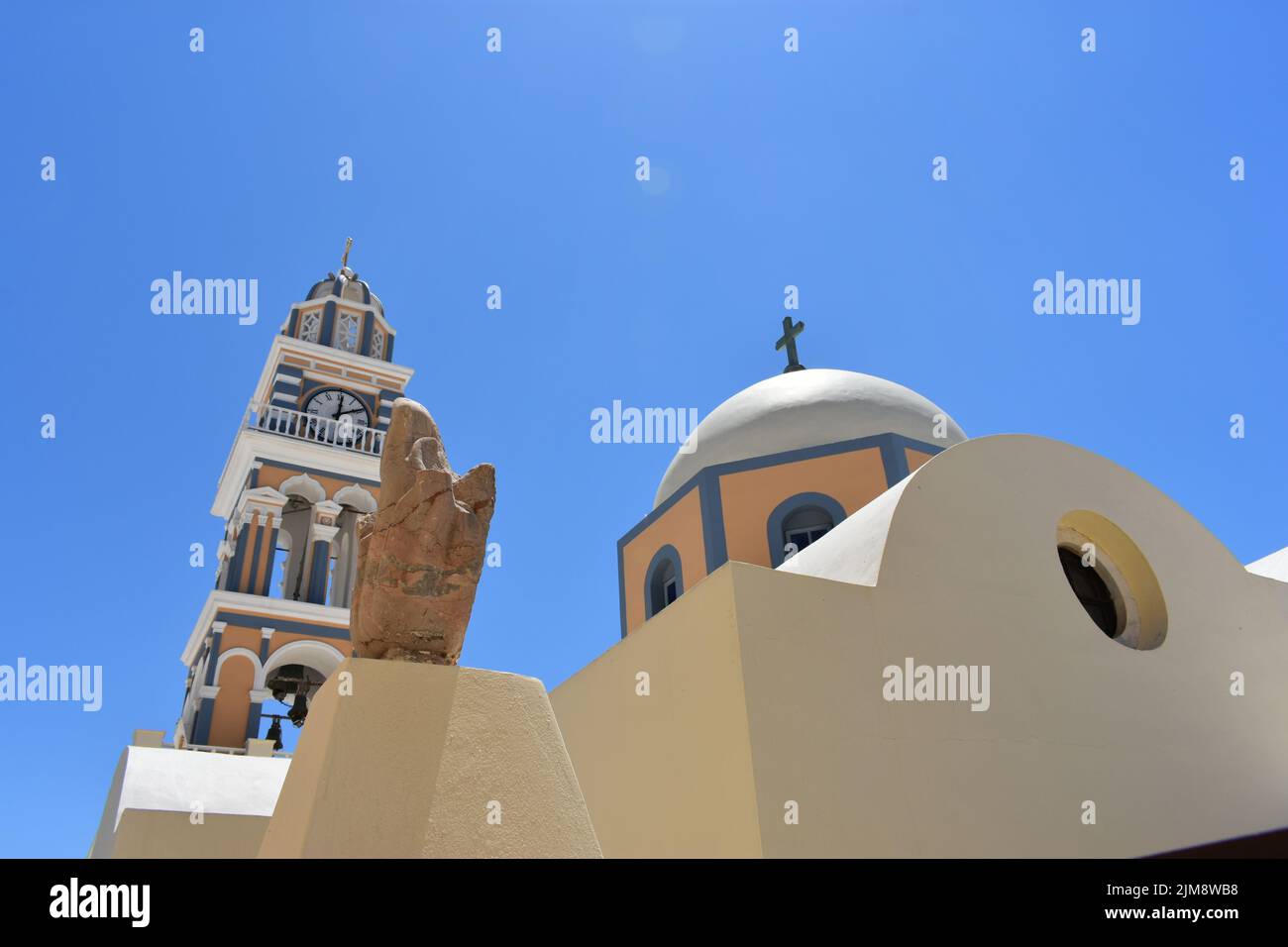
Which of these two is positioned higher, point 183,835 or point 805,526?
point 805,526

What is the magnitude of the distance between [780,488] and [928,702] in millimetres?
4151

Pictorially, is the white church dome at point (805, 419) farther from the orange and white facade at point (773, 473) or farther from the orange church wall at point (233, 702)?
the orange church wall at point (233, 702)

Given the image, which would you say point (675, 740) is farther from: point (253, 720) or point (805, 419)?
point (253, 720)

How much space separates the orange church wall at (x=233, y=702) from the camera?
11203 millimetres

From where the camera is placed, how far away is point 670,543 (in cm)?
1066

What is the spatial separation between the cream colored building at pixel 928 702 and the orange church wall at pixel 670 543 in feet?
6.97

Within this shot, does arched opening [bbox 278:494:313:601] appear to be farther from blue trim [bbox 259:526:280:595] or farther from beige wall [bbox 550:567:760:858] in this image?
beige wall [bbox 550:567:760:858]

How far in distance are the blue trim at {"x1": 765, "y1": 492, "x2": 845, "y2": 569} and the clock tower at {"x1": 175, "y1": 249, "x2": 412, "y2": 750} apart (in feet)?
17.0

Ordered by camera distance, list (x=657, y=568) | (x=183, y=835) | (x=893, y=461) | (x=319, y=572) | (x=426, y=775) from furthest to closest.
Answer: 1. (x=319, y=572)
2. (x=657, y=568)
3. (x=893, y=461)
4. (x=183, y=835)
5. (x=426, y=775)

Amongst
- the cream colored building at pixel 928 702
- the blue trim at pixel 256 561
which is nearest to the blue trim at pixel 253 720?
the blue trim at pixel 256 561

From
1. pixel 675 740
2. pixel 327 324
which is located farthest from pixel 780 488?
pixel 327 324

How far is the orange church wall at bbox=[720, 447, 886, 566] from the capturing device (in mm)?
9836

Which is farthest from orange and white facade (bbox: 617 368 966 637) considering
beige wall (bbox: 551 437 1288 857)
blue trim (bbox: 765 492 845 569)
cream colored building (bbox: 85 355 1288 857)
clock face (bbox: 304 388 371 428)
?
clock face (bbox: 304 388 371 428)
